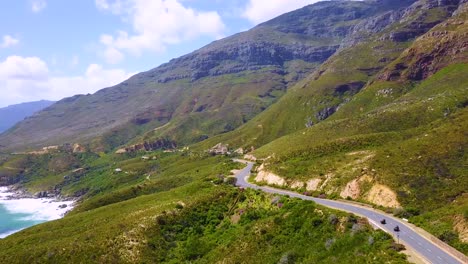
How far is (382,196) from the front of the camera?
64.8 meters

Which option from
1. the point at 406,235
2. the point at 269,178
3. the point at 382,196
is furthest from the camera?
the point at 269,178

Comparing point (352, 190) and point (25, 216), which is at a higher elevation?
point (352, 190)

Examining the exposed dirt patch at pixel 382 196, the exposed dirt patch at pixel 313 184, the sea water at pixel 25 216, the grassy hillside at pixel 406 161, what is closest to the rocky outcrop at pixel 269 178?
the grassy hillside at pixel 406 161

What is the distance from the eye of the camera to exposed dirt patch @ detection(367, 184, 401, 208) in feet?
205

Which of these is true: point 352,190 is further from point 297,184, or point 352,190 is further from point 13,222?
point 13,222

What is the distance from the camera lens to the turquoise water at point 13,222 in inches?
6346

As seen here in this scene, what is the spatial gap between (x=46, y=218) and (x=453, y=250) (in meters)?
172

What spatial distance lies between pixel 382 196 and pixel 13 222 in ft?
552

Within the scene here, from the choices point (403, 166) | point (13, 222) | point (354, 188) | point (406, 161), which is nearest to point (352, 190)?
point (354, 188)

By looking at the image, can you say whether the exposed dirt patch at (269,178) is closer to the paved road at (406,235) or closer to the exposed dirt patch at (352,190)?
the paved road at (406,235)

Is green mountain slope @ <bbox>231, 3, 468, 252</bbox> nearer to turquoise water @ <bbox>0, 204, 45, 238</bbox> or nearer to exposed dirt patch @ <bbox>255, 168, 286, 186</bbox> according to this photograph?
exposed dirt patch @ <bbox>255, 168, 286, 186</bbox>

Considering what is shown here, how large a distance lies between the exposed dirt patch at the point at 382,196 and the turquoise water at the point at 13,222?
148m

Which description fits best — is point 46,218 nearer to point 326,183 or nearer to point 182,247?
point 182,247

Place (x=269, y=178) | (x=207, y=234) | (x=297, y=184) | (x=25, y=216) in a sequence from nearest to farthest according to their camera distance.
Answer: (x=207, y=234) < (x=297, y=184) < (x=269, y=178) < (x=25, y=216)
